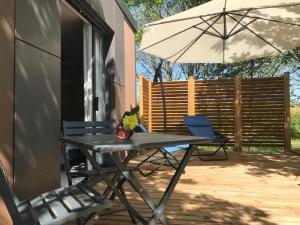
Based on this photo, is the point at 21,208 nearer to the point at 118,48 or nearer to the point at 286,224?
the point at 286,224

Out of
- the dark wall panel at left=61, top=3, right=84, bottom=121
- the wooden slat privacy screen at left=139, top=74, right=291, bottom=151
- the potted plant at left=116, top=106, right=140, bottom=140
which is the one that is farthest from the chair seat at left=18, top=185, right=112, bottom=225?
the wooden slat privacy screen at left=139, top=74, right=291, bottom=151

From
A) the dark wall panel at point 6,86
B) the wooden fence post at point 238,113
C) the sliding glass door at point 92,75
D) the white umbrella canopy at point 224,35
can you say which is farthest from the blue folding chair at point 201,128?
the dark wall panel at point 6,86

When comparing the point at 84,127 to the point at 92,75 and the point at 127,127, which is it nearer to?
the point at 127,127

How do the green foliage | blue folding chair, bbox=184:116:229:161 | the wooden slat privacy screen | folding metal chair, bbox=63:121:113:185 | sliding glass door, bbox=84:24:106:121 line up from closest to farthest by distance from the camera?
folding metal chair, bbox=63:121:113:185, sliding glass door, bbox=84:24:106:121, blue folding chair, bbox=184:116:229:161, the wooden slat privacy screen, the green foliage

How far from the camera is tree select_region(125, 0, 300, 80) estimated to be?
13.5 metres

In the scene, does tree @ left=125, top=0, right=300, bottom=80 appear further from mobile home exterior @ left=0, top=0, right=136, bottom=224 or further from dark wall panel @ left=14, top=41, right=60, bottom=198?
dark wall panel @ left=14, top=41, right=60, bottom=198

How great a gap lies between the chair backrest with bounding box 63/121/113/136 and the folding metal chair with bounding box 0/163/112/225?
37.1 inches

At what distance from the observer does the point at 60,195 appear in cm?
192

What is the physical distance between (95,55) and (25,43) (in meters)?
2.23

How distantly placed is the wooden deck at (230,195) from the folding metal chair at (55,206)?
939 mm

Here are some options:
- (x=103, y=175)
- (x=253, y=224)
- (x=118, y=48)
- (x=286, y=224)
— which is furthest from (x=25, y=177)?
(x=118, y=48)

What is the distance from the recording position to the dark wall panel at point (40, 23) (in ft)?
8.65

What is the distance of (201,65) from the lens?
1464 centimetres

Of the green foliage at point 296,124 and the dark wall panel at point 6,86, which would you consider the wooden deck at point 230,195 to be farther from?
the green foliage at point 296,124
